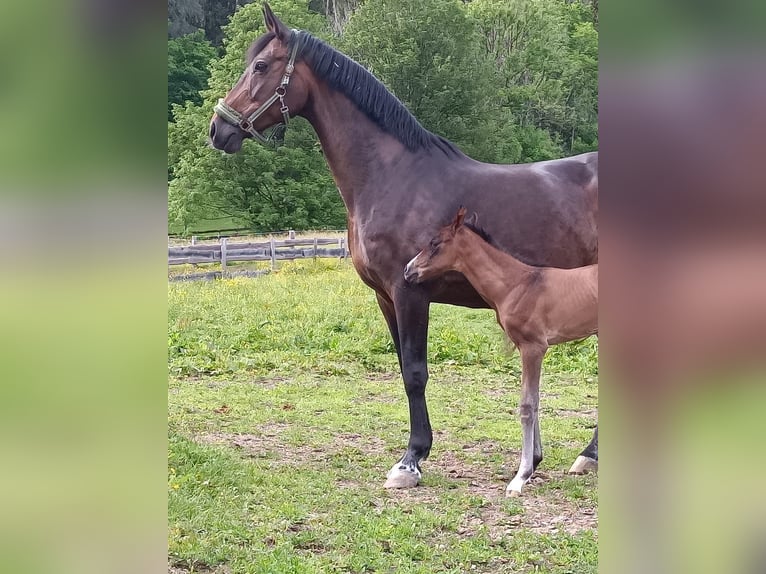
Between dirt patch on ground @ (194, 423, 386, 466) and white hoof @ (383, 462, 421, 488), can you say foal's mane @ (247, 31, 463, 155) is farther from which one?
dirt patch on ground @ (194, 423, 386, 466)

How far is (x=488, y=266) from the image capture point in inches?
156

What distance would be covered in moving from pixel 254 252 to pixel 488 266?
7.79 meters

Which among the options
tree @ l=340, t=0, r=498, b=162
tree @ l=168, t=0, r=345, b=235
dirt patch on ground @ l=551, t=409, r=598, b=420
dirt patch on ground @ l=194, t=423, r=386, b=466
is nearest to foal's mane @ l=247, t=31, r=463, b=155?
dirt patch on ground @ l=194, t=423, r=386, b=466

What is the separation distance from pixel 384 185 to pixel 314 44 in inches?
33.1

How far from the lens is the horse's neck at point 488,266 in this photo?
3953 millimetres

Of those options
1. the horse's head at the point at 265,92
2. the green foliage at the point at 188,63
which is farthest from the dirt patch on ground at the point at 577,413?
the green foliage at the point at 188,63

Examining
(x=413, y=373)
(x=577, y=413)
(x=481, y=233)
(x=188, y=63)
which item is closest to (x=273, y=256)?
(x=188, y=63)

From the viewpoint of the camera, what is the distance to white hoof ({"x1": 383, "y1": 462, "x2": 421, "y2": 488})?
13.6 ft
